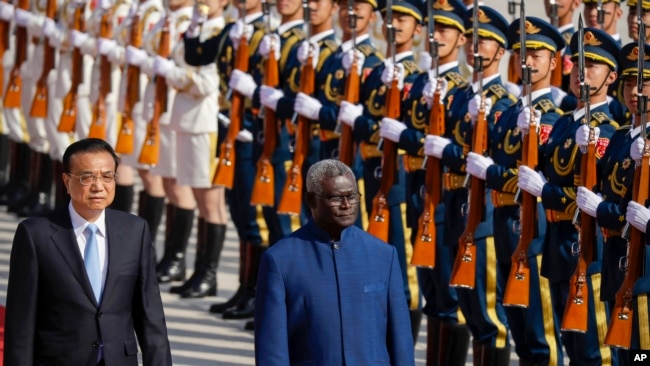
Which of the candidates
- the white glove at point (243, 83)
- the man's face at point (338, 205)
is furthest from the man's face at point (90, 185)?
the white glove at point (243, 83)

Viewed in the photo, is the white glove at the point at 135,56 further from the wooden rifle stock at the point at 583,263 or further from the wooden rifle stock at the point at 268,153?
the wooden rifle stock at the point at 583,263

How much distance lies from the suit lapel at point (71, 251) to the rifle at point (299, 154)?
4.58 m

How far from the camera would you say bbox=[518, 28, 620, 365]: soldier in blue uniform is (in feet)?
29.1

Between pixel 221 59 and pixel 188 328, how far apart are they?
181 centimetres

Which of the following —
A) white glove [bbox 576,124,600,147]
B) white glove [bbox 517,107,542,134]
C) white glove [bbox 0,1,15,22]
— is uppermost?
white glove [bbox 0,1,15,22]

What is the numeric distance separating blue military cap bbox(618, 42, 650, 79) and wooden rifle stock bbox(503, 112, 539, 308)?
531 millimetres

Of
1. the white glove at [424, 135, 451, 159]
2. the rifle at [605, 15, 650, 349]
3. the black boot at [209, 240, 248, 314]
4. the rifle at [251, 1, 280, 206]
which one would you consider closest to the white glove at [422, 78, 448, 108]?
the white glove at [424, 135, 451, 159]

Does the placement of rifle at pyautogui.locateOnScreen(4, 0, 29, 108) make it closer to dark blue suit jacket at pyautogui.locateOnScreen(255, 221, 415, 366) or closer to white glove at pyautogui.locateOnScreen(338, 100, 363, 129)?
white glove at pyautogui.locateOnScreen(338, 100, 363, 129)

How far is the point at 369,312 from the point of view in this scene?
6.71 meters

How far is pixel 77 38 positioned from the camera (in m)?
14.4

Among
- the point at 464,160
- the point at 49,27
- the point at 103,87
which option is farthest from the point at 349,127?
the point at 49,27

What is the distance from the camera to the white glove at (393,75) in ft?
34.7

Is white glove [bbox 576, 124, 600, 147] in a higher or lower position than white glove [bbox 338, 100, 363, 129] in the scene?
lower

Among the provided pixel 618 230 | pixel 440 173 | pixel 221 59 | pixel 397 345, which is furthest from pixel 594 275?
pixel 221 59
